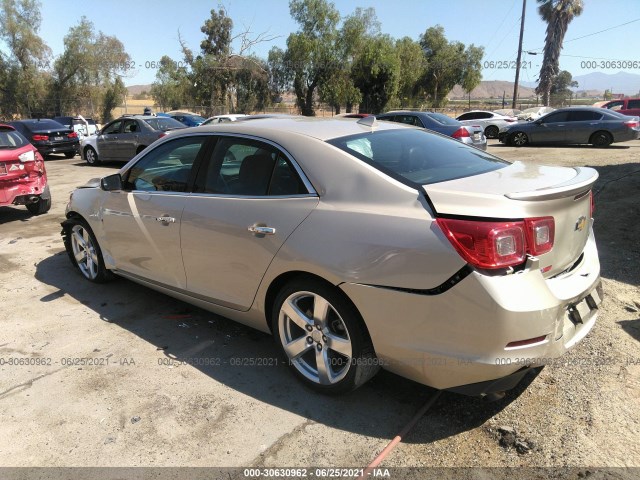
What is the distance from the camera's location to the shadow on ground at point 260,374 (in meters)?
2.75

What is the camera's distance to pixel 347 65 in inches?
1543

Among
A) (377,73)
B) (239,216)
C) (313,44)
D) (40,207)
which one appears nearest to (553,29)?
(377,73)

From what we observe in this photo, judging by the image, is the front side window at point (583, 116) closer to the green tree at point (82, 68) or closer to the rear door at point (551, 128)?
the rear door at point (551, 128)

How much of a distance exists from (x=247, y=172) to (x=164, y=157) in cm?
108

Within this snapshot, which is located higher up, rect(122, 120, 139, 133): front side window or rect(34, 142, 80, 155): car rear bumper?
rect(122, 120, 139, 133): front side window

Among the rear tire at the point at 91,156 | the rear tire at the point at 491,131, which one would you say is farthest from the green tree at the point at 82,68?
the rear tire at the point at 491,131

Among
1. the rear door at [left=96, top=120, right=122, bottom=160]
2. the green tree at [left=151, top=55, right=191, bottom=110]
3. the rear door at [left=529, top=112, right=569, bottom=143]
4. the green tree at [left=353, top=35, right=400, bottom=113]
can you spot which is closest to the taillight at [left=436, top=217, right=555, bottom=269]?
the rear door at [left=96, top=120, right=122, bottom=160]

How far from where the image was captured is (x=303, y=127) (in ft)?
10.7

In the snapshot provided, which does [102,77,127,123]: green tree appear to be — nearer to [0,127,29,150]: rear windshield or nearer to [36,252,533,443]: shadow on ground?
[0,127,29,150]: rear windshield

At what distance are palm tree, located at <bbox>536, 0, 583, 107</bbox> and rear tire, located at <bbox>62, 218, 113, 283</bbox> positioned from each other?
50.1m

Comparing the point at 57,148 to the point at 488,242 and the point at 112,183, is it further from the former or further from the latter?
the point at 488,242

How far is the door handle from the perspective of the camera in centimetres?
290

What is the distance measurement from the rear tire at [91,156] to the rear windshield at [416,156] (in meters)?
14.8

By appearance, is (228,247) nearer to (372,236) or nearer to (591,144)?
(372,236)
